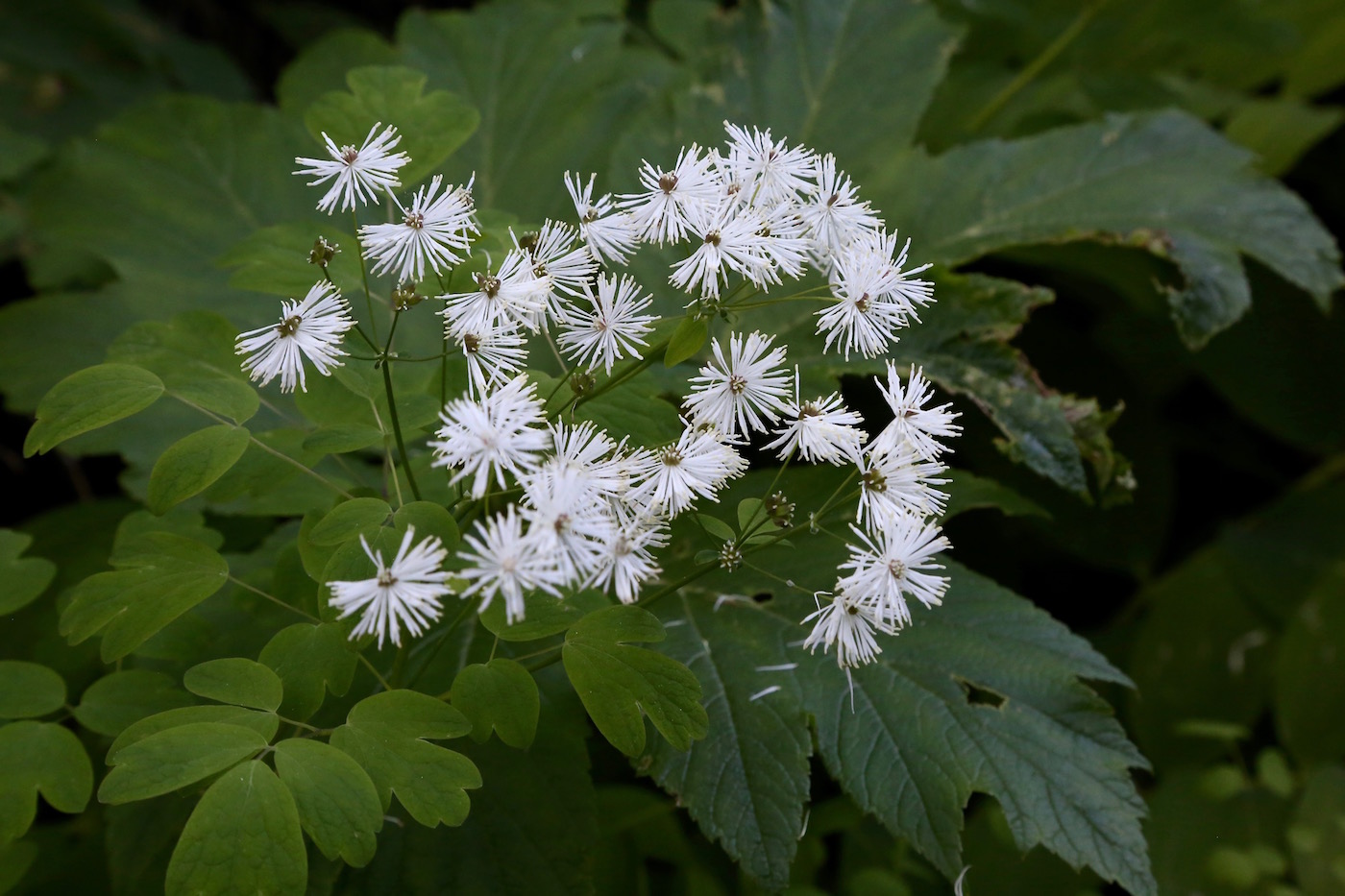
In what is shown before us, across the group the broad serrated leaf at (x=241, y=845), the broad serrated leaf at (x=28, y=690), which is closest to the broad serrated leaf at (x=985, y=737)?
the broad serrated leaf at (x=241, y=845)

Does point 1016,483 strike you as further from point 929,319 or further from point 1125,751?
point 1125,751

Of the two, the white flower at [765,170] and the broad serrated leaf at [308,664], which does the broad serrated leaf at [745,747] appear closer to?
the broad serrated leaf at [308,664]

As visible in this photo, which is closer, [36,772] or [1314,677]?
[36,772]

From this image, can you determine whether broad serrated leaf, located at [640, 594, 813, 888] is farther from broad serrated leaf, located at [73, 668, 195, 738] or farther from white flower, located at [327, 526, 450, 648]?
broad serrated leaf, located at [73, 668, 195, 738]

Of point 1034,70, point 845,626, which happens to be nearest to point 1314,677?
point 1034,70

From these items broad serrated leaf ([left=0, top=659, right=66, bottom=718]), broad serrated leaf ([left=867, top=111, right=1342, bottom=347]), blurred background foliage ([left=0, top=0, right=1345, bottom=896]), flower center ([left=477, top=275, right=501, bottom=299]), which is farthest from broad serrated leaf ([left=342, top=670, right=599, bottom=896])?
broad serrated leaf ([left=867, top=111, right=1342, bottom=347])

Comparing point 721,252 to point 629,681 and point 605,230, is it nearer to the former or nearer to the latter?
point 605,230

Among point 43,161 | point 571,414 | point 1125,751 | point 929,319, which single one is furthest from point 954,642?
point 43,161
